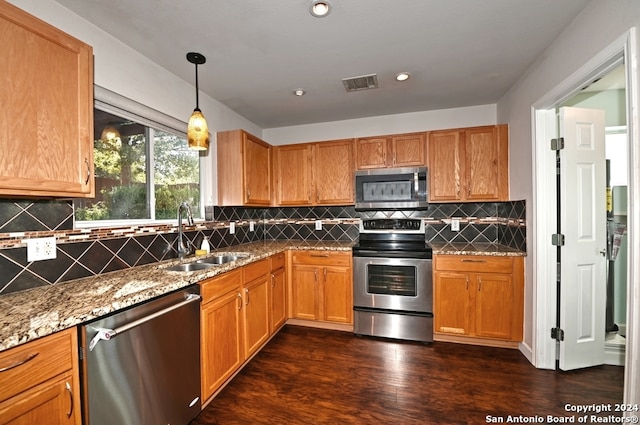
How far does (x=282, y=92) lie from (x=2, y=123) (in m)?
2.02

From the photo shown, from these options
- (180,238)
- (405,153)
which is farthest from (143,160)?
(405,153)

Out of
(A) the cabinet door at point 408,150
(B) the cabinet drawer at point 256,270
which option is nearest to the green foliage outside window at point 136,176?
(B) the cabinet drawer at point 256,270

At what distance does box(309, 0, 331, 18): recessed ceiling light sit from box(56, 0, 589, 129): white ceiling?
31 millimetres

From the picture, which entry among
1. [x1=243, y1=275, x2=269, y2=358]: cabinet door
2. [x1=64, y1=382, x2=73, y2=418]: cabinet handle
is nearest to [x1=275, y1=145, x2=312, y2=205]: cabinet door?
[x1=243, y1=275, x2=269, y2=358]: cabinet door

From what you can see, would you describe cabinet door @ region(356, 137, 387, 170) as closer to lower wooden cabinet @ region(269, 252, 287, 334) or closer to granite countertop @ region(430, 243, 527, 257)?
granite countertop @ region(430, 243, 527, 257)

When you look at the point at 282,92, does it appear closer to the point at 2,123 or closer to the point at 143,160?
the point at 143,160

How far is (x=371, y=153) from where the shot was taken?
3.14 metres

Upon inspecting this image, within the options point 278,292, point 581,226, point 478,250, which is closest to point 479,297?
point 478,250

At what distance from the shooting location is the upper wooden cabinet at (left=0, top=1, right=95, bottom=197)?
1118mm

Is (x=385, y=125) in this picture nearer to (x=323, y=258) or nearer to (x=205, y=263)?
(x=323, y=258)

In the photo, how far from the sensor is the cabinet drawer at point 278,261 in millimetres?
2679

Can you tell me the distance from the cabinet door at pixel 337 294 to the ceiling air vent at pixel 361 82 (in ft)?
6.13

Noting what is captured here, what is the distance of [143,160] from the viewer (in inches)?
84.7

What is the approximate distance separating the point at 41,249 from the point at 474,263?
322 centimetres
